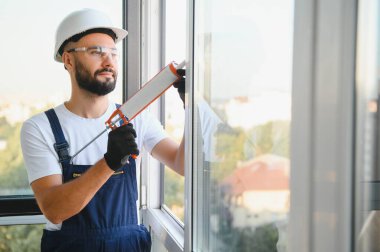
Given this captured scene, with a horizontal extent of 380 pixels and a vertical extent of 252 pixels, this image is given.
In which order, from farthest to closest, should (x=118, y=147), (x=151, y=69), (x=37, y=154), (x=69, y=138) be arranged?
(x=151, y=69) < (x=69, y=138) < (x=37, y=154) < (x=118, y=147)

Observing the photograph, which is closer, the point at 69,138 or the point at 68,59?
the point at 69,138

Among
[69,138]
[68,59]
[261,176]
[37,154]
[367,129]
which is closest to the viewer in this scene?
[367,129]

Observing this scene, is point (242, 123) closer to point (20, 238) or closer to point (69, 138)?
point (69, 138)

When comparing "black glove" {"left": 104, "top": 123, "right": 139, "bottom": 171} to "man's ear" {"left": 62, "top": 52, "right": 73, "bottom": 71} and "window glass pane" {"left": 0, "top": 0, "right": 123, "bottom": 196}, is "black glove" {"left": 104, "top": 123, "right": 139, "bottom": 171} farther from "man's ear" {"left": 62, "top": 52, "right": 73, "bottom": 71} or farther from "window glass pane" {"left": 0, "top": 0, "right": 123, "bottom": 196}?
"window glass pane" {"left": 0, "top": 0, "right": 123, "bottom": 196}

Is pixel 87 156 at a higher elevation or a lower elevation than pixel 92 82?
lower

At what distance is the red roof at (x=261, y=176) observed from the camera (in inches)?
32.4

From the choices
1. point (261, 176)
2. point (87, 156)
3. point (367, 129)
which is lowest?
point (87, 156)

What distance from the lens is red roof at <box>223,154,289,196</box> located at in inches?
32.4

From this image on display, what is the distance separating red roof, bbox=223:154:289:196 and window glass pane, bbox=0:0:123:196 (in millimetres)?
1641

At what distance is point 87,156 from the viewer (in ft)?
5.99

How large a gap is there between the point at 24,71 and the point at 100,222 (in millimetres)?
1090

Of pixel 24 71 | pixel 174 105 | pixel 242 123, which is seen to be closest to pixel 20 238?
pixel 24 71

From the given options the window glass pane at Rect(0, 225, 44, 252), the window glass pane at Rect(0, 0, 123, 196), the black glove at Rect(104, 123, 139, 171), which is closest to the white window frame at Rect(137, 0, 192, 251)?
the window glass pane at Rect(0, 0, 123, 196)

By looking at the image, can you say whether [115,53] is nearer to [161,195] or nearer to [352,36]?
[161,195]
